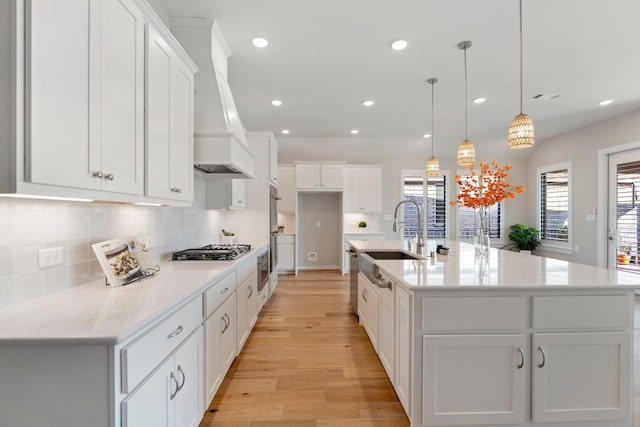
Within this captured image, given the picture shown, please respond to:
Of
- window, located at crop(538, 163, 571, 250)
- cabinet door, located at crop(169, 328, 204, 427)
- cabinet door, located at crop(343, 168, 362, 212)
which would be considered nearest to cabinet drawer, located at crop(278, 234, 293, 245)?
cabinet door, located at crop(343, 168, 362, 212)

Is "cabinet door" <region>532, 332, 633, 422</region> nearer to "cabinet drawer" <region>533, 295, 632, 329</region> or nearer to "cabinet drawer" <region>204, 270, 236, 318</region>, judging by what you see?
"cabinet drawer" <region>533, 295, 632, 329</region>

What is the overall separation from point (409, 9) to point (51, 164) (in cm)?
251

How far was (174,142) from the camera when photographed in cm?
191

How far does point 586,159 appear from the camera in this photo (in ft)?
17.5

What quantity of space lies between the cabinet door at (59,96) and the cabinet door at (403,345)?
64.7 inches

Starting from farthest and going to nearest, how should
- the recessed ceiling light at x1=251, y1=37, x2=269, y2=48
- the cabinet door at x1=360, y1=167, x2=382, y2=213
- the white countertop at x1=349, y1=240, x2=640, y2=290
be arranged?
the cabinet door at x1=360, y1=167, x2=382, y2=213 → the recessed ceiling light at x1=251, y1=37, x2=269, y2=48 → the white countertop at x1=349, y1=240, x2=640, y2=290

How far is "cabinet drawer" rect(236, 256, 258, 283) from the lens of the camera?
250 cm

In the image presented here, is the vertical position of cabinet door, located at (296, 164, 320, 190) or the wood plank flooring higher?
cabinet door, located at (296, 164, 320, 190)

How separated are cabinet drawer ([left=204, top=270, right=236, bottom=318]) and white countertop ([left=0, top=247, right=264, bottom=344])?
0.29 ft

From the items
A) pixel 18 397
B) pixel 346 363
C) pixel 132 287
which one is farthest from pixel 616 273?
pixel 18 397

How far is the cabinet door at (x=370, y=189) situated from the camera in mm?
6434

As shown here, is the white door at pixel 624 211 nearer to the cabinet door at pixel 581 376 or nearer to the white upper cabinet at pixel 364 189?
the white upper cabinet at pixel 364 189

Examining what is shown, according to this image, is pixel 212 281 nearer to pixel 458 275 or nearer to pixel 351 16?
pixel 458 275

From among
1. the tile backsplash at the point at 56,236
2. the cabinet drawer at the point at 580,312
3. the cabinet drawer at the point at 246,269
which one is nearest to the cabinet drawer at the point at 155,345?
the tile backsplash at the point at 56,236
